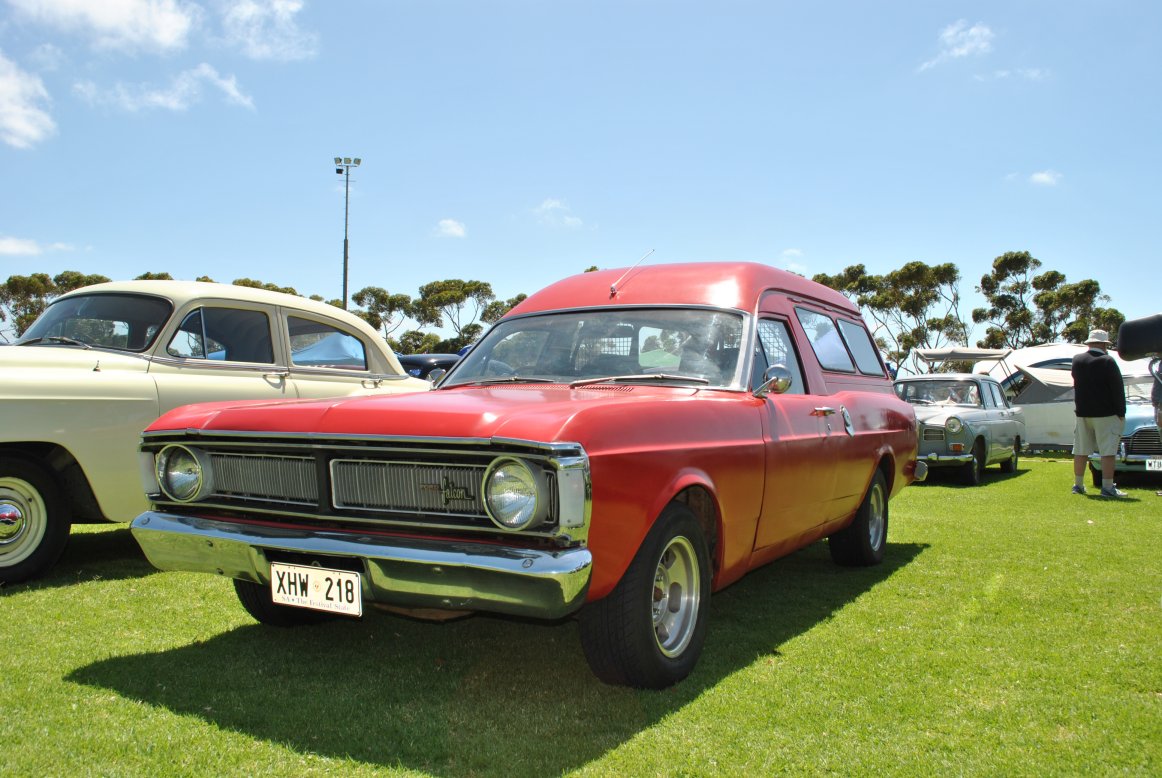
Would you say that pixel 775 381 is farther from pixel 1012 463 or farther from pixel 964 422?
pixel 1012 463

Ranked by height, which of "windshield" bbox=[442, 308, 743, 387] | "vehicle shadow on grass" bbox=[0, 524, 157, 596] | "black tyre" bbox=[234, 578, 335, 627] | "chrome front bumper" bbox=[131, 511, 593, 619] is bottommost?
"vehicle shadow on grass" bbox=[0, 524, 157, 596]

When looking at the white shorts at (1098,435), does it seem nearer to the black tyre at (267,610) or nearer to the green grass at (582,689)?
the green grass at (582,689)

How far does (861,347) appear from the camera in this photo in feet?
20.7

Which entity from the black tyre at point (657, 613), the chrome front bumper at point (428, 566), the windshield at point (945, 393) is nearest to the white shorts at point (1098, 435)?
the windshield at point (945, 393)

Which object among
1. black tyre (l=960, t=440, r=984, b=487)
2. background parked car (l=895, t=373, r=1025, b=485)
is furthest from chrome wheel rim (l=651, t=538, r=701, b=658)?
black tyre (l=960, t=440, r=984, b=487)

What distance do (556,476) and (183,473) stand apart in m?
1.79

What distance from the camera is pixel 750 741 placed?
2.94 meters

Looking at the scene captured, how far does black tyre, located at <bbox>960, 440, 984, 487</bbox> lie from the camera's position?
39.0 ft

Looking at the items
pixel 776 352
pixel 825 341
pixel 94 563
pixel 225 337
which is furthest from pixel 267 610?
pixel 825 341

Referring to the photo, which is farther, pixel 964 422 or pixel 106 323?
pixel 964 422

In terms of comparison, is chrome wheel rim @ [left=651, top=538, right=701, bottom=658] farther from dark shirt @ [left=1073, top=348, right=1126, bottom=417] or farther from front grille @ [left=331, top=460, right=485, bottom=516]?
dark shirt @ [left=1073, top=348, right=1126, bottom=417]

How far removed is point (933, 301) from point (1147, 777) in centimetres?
4824

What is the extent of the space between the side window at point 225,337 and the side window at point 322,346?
211 mm

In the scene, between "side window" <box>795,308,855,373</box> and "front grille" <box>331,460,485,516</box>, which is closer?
"front grille" <box>331,460,485,516</box>
